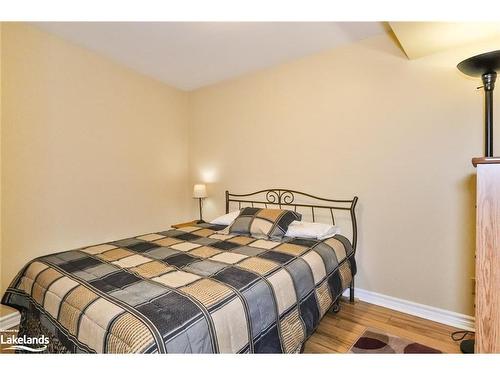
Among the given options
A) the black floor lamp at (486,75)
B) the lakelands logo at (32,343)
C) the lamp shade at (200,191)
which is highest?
the black floor lamp at (486,75)

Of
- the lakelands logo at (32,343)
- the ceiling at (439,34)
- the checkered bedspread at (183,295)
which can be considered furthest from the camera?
the ceiling at (439,34)

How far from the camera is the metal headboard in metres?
2.49

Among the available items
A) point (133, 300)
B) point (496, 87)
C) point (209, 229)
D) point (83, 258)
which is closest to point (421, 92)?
point (496, 87)

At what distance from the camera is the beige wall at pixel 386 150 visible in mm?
2051

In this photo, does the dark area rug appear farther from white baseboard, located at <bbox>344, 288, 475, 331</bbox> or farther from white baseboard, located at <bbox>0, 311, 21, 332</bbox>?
white baseboard, located at <bbox>0, 311, 21, 332</bbox>

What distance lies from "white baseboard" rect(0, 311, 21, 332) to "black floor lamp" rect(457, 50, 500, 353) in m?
3.47

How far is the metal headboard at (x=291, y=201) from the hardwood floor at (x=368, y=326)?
1.90 feet

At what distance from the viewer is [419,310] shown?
2219 millimetres

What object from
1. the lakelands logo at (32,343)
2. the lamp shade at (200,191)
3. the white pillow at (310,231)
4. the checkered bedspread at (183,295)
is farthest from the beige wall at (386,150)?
the lakelands logo at (32,343)

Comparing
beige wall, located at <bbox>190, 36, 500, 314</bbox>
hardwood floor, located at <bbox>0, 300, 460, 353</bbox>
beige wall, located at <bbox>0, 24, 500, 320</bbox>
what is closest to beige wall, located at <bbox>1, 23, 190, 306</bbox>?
beige wall, located at <bbox>0, 24, 500, 320</bbox>

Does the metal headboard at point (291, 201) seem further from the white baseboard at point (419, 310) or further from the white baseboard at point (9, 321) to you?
the white baseboard at point (9, 321)

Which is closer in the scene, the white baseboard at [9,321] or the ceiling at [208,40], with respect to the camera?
the white baseboard at [9,321]
